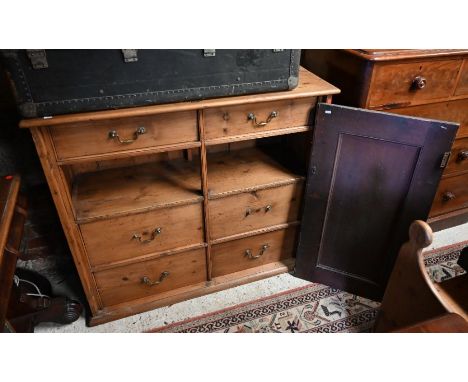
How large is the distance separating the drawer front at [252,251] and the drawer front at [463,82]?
40.4 inches

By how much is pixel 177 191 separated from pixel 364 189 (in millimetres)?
845

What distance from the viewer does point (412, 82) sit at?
1.50 m

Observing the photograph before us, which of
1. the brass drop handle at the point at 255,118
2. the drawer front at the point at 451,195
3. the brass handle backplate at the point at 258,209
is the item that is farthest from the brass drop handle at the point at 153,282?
the drawer front at the point at 451,195

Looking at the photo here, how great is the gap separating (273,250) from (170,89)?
3.50ft

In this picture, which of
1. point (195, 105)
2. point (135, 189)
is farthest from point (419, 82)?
point (135, 189)

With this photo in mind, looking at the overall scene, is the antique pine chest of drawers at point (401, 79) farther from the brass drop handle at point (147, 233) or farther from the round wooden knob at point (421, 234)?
the brass drop handle at point (147, 233)

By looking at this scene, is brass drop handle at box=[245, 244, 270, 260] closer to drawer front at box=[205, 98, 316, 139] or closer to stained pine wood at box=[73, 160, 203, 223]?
stained pine wood at box=[73, 160, 203, 223]

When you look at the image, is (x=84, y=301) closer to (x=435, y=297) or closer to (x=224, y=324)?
(x=224, y=324)

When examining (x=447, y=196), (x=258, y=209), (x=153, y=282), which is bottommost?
(x=153, y=282)

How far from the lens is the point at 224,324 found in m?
1.70

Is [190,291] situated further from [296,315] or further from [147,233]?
[296,315]

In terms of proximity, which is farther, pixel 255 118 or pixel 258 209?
pixel 258 209

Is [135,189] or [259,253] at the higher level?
[135,189]

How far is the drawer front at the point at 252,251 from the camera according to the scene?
1792mm
